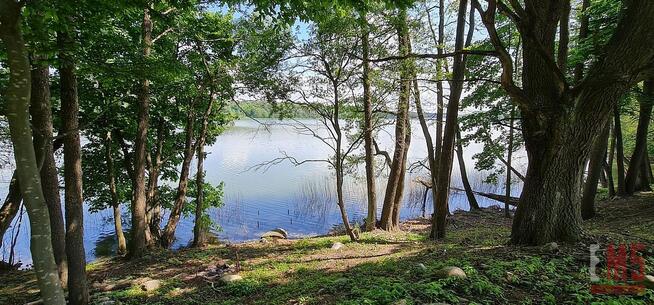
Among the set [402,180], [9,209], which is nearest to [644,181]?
[402,180]

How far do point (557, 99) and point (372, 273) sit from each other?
2.98 m

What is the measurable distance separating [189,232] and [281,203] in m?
4.65

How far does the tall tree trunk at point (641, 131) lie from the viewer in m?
9.60

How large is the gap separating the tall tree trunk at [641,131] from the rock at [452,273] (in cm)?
907

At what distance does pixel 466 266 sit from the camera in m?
3.69

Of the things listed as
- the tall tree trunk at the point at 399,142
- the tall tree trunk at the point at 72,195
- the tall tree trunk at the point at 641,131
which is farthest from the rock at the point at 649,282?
the tall tree trunk at the point at 641,131

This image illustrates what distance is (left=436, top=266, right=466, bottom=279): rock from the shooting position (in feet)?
11.0

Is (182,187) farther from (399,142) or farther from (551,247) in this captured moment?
(551,247)

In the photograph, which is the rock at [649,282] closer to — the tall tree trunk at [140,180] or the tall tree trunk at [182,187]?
the tall tree trunk at [140,180]

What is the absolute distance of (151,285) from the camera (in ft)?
19.1

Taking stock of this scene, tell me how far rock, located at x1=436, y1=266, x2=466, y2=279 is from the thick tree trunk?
4.33 m

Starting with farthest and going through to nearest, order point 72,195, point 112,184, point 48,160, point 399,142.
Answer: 1. point 399,142
2. point 112,184
3. point 72,195
4. point 48,160

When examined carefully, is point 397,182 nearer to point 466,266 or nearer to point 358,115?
point 358,115

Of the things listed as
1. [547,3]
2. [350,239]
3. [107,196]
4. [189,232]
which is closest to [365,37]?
[547,3]
